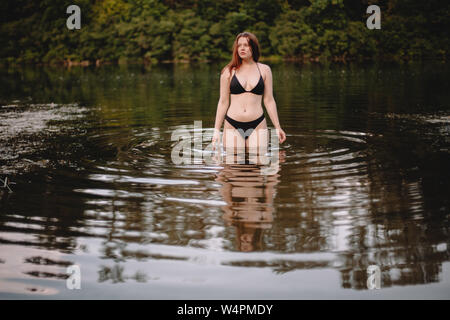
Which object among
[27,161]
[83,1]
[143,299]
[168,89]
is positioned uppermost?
[83,1]

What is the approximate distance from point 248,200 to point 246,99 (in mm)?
2056

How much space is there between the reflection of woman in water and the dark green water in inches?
0.6

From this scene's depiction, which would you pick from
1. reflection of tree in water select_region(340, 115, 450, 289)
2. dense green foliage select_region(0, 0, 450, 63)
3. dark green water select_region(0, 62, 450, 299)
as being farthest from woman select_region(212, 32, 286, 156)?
dense green foliage select_region(0, 0, 450, 63)

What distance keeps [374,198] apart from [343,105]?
844cm

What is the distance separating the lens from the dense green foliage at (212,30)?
36500 millimetres

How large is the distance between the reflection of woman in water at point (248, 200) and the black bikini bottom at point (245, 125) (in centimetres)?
54

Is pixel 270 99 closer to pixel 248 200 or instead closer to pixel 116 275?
pixel 248 200

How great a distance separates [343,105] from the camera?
44.1 ft

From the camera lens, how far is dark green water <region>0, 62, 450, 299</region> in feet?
Result: 11.7

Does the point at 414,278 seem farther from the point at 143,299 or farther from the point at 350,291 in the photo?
the point at 143,299

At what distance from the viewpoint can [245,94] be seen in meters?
6.96

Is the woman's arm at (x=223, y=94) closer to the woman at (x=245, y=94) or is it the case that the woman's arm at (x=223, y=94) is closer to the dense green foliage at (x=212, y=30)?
the woman at (x=245, y=94)

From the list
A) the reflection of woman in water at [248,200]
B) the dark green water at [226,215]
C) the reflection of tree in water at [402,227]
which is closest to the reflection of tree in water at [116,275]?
the dark green water at [226,215]

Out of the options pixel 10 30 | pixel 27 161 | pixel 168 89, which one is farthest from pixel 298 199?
pixel 10 30
